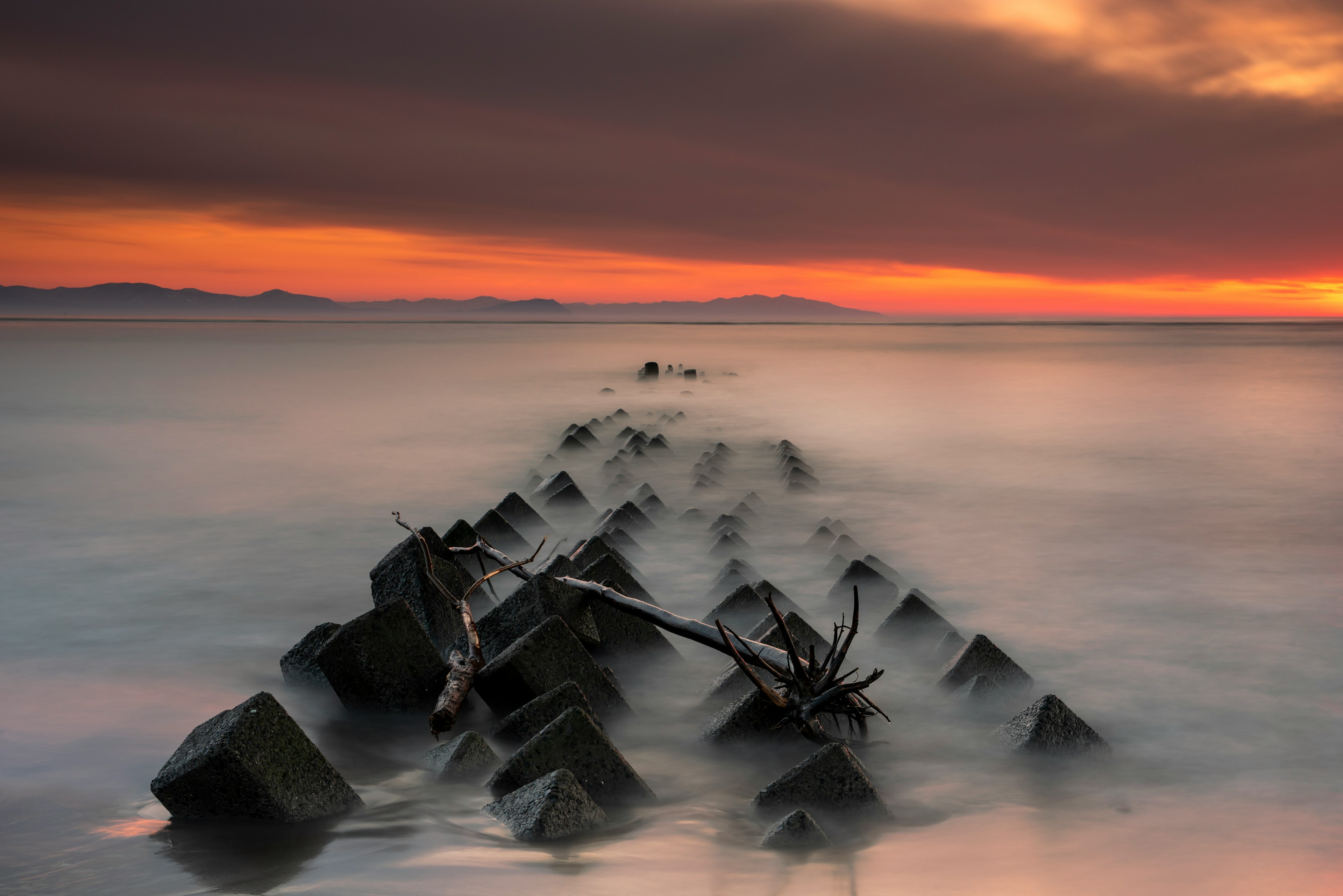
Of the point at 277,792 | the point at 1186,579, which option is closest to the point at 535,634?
the point at 277,792

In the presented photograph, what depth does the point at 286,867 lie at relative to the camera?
2.65 metres

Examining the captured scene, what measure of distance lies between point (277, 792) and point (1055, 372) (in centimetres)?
3668

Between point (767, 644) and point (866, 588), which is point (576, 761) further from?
Answer: point (866, 588)

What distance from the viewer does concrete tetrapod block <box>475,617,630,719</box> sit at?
11.3 ft

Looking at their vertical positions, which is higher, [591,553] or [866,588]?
[591,553]

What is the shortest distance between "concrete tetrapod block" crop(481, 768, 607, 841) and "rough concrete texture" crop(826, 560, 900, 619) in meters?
2.95

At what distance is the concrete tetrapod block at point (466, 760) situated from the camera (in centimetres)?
318

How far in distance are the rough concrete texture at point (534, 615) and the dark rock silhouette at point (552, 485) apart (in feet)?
14.3

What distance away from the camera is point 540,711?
3.29m

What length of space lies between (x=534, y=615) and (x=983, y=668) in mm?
1749

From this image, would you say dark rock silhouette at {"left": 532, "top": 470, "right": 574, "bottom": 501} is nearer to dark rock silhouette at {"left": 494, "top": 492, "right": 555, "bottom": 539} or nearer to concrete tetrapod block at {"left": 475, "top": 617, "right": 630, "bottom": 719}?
dark rock silhouette at {"left": 494, "top": 492, "right": 555, "bottom": 539}

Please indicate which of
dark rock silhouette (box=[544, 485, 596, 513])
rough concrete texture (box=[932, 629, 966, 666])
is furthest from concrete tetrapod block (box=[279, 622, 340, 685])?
dark rock silhouette (box=[544, 485, 596, 513])

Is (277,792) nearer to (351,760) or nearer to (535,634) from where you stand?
(351,760)

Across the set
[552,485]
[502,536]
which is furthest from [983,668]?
[552,485]
